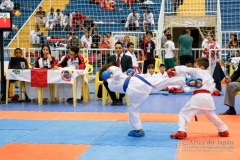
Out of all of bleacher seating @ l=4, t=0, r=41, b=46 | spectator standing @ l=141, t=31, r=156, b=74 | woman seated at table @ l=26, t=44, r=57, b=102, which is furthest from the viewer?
bleacher seating @ l=4, t=0, r=41, b=46

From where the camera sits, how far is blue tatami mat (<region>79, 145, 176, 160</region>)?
5.38 m

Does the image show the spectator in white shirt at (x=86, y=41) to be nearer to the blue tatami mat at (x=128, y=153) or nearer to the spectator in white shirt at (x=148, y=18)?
the spectator in white shirt at (x=148, y=18)

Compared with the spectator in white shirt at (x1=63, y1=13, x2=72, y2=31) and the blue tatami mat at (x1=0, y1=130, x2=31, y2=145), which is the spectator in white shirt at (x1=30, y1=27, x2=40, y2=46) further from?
the blue tatami mat at (x1=0, y1=130, x2=31, y2=145)

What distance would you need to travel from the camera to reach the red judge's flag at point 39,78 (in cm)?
1044

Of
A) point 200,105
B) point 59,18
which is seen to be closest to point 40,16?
→ point 59,18

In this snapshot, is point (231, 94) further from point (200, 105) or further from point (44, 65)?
point (44, 65)

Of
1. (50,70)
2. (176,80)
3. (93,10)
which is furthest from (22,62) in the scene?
(93,10)

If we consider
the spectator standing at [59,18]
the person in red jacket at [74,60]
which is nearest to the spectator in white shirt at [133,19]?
the spectator standing at [59,18]

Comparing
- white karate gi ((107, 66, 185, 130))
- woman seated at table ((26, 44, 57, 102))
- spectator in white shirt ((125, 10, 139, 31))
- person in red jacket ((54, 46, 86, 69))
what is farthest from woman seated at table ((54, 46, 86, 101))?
spectator in white shirt ((125, 10, 139, 31))

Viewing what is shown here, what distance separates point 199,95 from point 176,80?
1.44ft

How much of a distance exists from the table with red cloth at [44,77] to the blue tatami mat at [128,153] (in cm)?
452

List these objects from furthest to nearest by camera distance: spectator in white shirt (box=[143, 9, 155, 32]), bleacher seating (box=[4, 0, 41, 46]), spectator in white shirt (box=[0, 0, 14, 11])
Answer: bleacher seating (box=[4, 0, 41, 46]) → spectator in white shirt (box=[0, 0, 14, 11]) → spectator in white shirt (box=[143, 9, 155, 32])

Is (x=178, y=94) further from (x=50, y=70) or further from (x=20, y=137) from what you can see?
(x=20, y=137)

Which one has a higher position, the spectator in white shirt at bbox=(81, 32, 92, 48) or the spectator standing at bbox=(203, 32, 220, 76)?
the spectator in white shirt at bbox=(81, 32, 92, 48)
